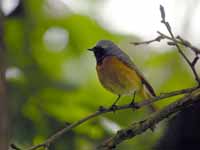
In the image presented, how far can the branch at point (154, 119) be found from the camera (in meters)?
1.24

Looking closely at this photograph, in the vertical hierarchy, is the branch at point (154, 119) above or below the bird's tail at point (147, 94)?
above

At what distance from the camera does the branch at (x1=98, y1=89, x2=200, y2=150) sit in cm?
124

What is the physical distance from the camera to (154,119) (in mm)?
1278

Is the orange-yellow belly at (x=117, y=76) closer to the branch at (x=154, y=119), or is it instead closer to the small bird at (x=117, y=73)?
the small bird at (x=117, y=73)

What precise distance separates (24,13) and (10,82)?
21cm

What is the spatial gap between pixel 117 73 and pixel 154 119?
75 cm

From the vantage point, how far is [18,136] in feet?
6.23

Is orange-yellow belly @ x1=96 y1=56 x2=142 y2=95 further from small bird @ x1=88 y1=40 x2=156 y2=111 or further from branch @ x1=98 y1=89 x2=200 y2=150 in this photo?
branch @ x1=98 y1=89 x2=200 y2=150

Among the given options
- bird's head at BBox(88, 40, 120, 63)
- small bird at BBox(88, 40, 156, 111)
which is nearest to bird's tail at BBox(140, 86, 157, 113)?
small bird at BBox(88, 40, 156, 111)

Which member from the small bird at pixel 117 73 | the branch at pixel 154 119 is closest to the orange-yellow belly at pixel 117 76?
the small bird at pixel 117 73

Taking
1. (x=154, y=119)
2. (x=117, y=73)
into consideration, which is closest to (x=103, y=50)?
(x=117, y=73)

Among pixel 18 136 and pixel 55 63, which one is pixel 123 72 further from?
pixel 18 136

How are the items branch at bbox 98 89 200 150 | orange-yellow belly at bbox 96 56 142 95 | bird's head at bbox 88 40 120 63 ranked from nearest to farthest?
branch at bbox 98 89 200 150, orange-yellow belly at bbox 96 56 142 95, bird's head at bbox 88 40 120 63

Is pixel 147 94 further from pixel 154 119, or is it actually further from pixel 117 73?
pixel 154 119
